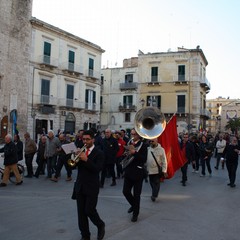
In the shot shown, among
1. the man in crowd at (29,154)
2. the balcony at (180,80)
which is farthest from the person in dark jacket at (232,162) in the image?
the balcony at (180,80)

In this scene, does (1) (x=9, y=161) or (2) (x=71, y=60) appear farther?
(2) (x=71, y=60)

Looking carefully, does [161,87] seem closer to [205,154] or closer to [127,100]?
[127,100]

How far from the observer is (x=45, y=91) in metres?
30.9

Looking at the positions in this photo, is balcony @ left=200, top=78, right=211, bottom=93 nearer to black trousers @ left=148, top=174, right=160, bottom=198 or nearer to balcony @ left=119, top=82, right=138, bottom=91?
balcony @ left=119, top=82, right=138, bottom=91

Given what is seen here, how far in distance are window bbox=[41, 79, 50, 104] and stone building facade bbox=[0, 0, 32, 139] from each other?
189 centimetres

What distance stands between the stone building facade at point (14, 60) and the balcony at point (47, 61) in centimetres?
144

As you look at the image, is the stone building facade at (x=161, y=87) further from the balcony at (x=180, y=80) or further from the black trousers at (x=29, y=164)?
the black trousers at (x=29, y=164)

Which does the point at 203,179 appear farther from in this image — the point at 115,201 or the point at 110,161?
the point at 115,201

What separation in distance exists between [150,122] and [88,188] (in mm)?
4402

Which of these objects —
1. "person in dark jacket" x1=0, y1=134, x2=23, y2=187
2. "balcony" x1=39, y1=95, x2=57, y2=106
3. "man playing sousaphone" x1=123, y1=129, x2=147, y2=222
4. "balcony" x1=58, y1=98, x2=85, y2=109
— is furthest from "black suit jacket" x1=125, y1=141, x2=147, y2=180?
"balcony" x1=58, y1=98, x2=85, y2=109

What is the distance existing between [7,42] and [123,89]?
20262mm

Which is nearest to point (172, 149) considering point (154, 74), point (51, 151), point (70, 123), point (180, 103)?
point (51, 151)

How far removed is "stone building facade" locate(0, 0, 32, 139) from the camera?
26703mm

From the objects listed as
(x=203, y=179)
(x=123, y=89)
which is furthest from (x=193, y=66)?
(x=203, y=179)
